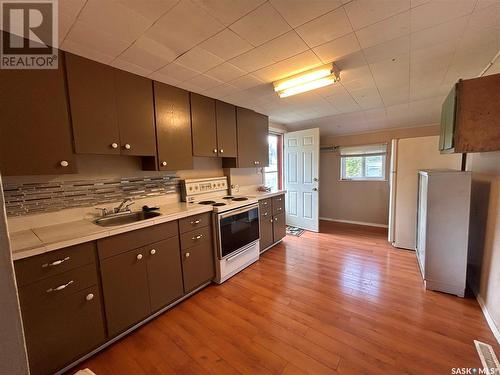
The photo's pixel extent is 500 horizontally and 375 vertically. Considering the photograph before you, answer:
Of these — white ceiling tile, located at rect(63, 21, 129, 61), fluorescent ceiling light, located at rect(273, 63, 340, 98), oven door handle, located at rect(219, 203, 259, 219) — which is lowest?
oven door handle, located at rect(219, 203, 259, 219)

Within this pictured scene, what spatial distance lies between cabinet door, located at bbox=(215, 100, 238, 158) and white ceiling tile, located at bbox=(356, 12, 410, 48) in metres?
1.74

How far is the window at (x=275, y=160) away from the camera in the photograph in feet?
14.8

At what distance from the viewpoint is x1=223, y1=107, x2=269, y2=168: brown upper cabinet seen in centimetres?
311

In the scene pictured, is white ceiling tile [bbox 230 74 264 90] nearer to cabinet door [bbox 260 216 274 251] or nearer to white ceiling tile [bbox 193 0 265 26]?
white ceiling tile [bbox 193 0 265 26]

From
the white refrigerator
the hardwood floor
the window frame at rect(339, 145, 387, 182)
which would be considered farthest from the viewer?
the window frame at rect(339, 145, 387, 182)

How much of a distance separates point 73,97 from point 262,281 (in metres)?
2.51

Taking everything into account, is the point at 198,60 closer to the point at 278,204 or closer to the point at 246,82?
the point at 246,82

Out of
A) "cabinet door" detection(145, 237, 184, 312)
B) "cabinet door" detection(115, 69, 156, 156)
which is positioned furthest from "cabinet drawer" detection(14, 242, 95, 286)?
"cabinet door" detection(115, 69, 156, 156)

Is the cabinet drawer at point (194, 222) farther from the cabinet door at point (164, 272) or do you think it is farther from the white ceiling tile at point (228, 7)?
the white ceiling tile at point (228, 7)

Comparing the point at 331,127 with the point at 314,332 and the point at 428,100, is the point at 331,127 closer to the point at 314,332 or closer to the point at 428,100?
the point at 428,100

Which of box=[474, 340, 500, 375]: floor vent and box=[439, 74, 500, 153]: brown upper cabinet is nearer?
box=[474, 340, 500, 375]: floor vent

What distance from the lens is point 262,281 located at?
2.46 m

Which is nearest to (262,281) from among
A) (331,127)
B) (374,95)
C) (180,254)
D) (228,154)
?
(180,254)

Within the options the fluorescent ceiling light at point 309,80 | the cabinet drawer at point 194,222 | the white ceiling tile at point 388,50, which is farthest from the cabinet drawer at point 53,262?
the white ceiling tile at point 388,50
